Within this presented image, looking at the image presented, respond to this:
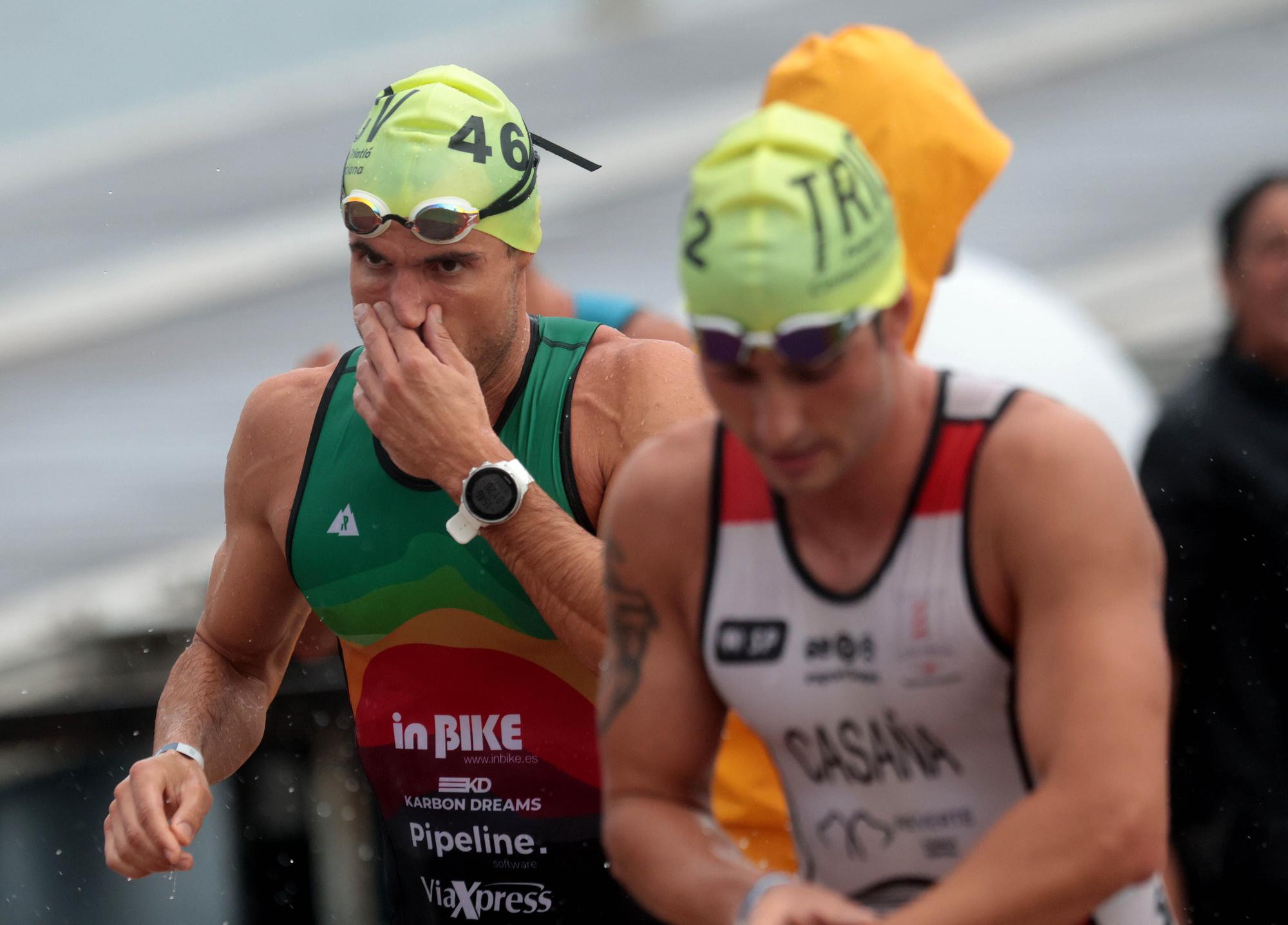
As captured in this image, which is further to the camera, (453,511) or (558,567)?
(453,511)

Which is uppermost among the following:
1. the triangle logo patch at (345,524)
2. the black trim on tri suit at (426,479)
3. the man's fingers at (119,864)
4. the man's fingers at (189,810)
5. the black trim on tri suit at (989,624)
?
the black trim on tri suit at (426,479)

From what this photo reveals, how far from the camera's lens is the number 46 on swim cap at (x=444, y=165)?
129 inches

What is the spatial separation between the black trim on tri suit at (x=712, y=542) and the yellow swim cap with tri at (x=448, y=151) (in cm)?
120

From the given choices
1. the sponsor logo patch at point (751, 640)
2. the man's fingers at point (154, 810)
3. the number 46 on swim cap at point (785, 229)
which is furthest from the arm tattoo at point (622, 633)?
the man's fingers at point (154, 810)

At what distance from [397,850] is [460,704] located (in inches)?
15.4

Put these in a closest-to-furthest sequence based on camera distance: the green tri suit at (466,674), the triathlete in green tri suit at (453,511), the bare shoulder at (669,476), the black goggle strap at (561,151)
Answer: the bare shoulder at (669,476), the triathlete in green tri suit at (453,511), the green tri suit at (466,674), the black goggle strap at (561,151)

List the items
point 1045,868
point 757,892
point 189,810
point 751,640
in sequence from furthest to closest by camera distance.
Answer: point 189,810, point 751,640, point 757,892, point 1045,868

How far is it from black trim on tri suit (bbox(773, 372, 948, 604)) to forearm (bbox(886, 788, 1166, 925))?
0.34 meters

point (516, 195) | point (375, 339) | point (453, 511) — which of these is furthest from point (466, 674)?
point (516, 195)

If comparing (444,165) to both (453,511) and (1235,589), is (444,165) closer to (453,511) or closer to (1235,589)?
(453,511)

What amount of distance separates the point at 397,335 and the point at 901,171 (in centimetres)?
97

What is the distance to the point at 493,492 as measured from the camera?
316 centimetres

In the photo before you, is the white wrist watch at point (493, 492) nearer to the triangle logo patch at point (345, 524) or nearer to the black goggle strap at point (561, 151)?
the triangle logo patch at point (345, 524)

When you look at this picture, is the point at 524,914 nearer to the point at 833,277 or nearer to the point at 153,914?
the point at 833,277
